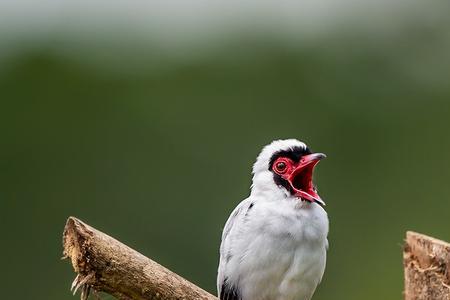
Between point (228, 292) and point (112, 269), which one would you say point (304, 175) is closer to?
point (228, 292)

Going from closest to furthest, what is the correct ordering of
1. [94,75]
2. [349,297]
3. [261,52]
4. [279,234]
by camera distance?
1. [279,234]
2. [349,297]
3. [94,75]
4. [261,52]

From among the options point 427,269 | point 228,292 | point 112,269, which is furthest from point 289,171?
point 112,269

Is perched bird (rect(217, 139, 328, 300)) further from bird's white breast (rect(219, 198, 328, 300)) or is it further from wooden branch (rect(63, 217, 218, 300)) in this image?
wooden branch (rect(63, 217, 218, 300))

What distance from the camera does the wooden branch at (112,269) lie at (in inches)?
298

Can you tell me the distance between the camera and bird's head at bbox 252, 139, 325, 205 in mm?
9125

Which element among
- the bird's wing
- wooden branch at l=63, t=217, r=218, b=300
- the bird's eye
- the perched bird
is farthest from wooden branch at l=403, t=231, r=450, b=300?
wooden branch at l=63, t=217, r=218, b=300

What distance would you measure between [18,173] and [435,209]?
Result: 18.4 feet

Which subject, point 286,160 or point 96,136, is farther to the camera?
point 96,136

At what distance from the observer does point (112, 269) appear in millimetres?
7652

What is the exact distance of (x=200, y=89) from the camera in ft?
62.7

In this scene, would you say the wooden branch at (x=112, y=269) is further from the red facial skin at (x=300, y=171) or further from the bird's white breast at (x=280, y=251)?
the red facial skin at (x=300, y=171)

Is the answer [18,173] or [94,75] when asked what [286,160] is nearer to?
[18,173]

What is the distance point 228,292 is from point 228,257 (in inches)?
9.4

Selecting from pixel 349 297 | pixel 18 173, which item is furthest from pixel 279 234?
pixel 18 173
